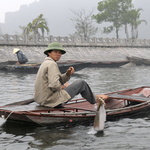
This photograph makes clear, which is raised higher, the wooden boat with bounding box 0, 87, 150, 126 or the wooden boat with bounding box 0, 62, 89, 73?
the wooden boat with bounding box 0, 62, 89, 73

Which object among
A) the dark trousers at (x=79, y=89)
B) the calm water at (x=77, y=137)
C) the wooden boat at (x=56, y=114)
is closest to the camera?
the calm water at (x=77, y=137)

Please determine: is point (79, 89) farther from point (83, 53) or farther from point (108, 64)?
point (83, 53)

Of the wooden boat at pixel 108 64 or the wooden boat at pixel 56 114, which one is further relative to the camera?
the wooden boat at pixel 108 64

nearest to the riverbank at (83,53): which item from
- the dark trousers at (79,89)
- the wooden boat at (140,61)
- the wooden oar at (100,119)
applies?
the wooden boat at (140,61)

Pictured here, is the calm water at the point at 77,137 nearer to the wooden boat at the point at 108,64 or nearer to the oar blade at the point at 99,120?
the oar blade at the point at 99,120

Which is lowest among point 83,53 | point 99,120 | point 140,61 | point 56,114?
point 99,120

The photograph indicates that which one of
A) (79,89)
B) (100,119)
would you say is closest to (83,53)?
(79,89)

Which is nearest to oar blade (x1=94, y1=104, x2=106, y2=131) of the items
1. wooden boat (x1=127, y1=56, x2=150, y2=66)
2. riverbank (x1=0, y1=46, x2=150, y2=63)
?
riverbank (x1=0, y1=46, x2=150, y2=63)

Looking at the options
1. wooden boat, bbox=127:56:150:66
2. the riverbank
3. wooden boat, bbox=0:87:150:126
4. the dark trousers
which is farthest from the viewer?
wooden boat, bbox=127:56:150:66

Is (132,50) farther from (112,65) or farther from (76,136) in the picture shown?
(76,136)

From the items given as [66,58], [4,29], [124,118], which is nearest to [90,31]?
[66,58]

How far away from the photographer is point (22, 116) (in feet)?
19.1

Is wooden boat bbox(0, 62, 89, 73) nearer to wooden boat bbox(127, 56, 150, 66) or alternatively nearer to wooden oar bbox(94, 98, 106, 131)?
wooden boat bbox(127, 56, 150, 66)

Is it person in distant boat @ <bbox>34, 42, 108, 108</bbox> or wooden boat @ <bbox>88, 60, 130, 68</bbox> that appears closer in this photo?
person in distant boat @ <bbox>34, 42, 108, 108</bbox>
